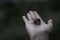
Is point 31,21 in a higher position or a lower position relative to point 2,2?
lower

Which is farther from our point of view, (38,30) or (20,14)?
(20,14)

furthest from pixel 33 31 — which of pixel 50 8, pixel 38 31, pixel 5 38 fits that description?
pixel 50 8

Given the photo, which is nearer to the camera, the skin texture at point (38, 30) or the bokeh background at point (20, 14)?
the skin texture at point (38, 30)

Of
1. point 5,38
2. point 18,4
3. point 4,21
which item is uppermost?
point 18,4

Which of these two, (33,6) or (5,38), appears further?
(33,6)

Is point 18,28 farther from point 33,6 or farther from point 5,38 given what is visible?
point 33,6

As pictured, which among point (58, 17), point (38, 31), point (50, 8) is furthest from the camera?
point (50, 8)

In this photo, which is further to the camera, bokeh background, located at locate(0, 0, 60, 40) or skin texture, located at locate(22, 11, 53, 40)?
bokeh background, located at locate(0, 0, 60, 40)

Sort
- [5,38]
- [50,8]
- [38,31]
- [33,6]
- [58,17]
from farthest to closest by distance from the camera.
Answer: [50,8] < [33,6] < [58,17] < [5,38] < [38,31]
